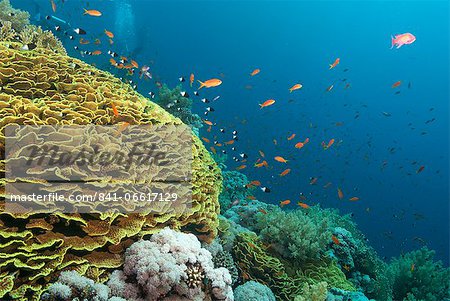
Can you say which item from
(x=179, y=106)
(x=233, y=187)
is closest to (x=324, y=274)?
(x=233, y=187)

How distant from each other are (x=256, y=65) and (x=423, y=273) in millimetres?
97743

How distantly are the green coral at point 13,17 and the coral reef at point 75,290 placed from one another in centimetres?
733

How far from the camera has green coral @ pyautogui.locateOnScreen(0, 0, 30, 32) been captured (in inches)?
312

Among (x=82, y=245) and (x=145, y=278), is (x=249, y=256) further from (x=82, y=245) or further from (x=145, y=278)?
(x=82, y=245)

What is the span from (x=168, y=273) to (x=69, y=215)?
1.30m

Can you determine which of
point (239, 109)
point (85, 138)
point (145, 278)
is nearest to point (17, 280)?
point (145, 278)

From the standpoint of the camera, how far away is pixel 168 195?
181 inches

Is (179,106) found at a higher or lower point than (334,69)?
lower

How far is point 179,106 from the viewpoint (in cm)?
1129

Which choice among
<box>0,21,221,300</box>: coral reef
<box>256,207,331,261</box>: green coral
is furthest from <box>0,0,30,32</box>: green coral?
<box>256,207,331,261</box>: green coral

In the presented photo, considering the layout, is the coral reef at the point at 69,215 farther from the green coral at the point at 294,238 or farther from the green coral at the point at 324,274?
the green coral at the point at 324,274

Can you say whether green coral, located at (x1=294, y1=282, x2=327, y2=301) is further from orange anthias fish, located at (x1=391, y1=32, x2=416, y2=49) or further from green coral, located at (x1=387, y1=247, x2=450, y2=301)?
orange anthias fish, located at (x1=391, y1=32, x2=416, y2=49)

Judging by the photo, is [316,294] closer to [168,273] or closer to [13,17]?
[168,273]

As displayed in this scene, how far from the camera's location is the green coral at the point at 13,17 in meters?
7.92
